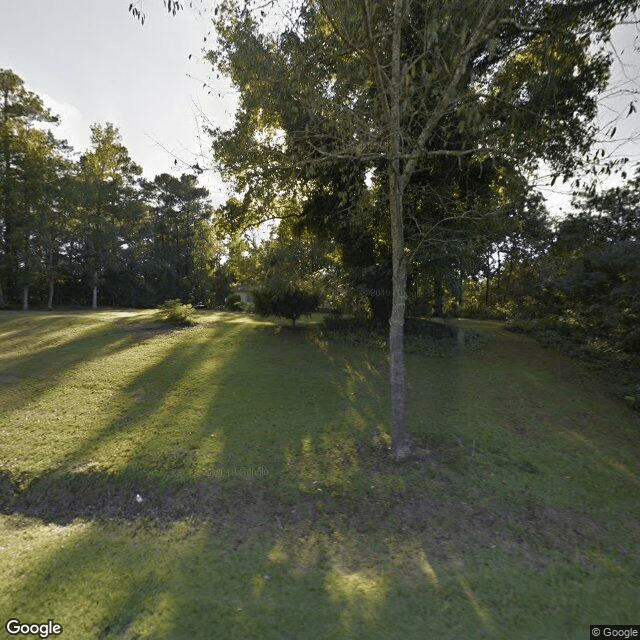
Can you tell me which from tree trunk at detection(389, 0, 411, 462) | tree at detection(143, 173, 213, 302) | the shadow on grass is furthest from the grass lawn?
tree at detection(143, 173, 213, 302)

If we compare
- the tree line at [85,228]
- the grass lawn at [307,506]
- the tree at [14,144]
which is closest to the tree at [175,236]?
the tree line at [85,228]

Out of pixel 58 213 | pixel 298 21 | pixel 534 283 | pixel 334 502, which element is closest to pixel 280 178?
pixel 298 21

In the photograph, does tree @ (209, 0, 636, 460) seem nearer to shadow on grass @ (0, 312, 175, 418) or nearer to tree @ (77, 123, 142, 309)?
shadow on grass @ (0, 312, 175, 418)

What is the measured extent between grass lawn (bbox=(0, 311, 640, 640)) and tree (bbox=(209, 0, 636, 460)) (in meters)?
1.65

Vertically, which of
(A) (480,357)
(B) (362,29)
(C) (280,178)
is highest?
(B) (362,29)

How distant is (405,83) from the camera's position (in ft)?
22.3

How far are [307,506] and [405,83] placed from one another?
7138mm

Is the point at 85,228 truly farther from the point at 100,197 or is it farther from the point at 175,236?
the point at 175,236

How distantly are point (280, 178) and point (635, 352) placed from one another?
11406 millimetres

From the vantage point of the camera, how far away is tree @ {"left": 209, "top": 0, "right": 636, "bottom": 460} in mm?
6301

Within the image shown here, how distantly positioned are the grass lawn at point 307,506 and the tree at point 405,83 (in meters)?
1.65

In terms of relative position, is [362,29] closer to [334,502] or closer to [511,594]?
[334,502]

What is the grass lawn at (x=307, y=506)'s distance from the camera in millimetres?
3756

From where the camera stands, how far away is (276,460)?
6746 mm
